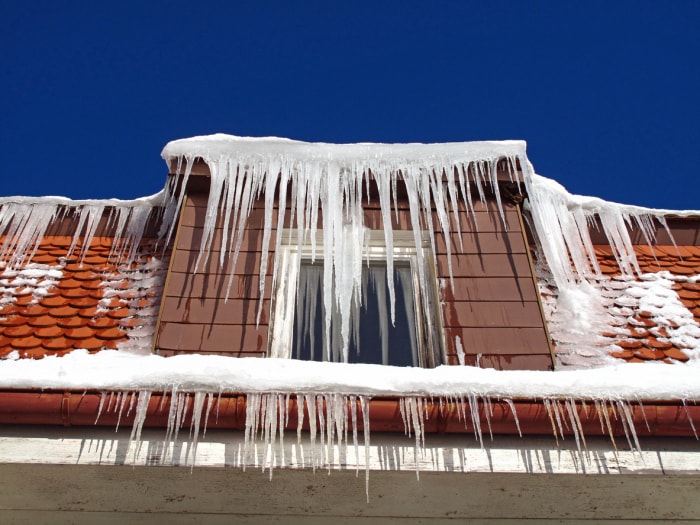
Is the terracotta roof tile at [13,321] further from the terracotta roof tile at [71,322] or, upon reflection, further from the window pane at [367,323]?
the window pane at [367,323]

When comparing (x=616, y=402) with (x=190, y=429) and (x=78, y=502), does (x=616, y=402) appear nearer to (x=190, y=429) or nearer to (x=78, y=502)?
(x=190, y=429)

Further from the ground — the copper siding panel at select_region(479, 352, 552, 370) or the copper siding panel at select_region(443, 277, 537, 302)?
the copper siding panel at select_region(443, 277, 537, 302)

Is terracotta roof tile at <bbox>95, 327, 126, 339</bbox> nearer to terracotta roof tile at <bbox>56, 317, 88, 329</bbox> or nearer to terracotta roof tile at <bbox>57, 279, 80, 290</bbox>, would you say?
terracotta roof tile at <bbox>56, 317, 88, 329</bbox>

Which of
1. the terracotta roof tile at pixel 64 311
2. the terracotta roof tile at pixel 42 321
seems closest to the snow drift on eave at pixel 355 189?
the terracotta roof tile at pixel 64 311

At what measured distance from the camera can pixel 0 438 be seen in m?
2.50

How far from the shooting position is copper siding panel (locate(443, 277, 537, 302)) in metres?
3.35

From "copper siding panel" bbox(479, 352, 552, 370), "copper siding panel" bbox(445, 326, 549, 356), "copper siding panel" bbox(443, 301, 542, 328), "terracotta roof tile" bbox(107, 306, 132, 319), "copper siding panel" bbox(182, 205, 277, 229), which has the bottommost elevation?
"copper siding panel" bbox(479, 352, 552, 370)

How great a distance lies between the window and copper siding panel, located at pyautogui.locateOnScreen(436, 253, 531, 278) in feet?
0.41

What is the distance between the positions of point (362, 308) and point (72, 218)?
2401mm

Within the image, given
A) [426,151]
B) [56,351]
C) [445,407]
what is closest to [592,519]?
[445,407]

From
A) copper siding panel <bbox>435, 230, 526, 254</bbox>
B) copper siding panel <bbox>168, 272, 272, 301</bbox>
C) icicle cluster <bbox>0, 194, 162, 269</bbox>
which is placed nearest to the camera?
copper siding panel <bbox>168, 272, 272, 301</bbox>

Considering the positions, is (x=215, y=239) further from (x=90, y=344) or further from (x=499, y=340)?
(x=499, y=340)

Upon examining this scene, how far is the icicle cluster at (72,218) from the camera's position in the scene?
4246mm

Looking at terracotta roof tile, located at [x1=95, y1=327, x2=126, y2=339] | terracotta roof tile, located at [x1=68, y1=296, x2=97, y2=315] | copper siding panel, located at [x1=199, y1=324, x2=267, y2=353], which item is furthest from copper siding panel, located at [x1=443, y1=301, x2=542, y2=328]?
terracotta roof tile, located at [x1=68, y1=296, x2=97, y2=315]
